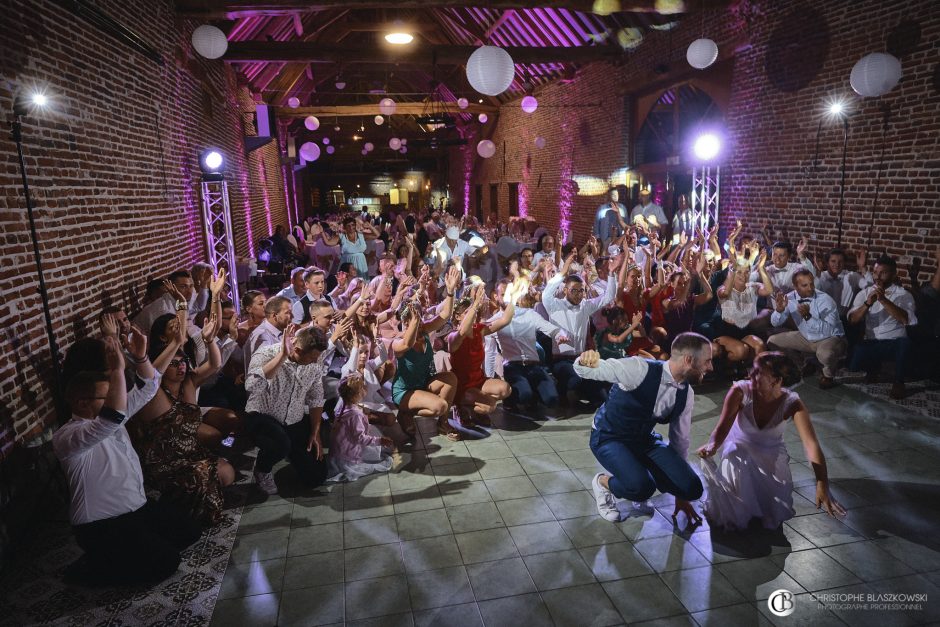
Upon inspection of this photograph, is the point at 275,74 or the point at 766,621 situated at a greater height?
the point at 275,74

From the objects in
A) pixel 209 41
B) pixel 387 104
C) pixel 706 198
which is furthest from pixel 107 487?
pixel 387 104

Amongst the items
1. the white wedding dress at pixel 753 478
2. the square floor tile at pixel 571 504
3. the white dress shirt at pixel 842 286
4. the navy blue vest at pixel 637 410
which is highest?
the white dress shirt at pixel 842 286

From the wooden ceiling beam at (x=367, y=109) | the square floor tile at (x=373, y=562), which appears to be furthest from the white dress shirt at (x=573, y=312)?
the wooden ceiling beam at (x=367, y=109)

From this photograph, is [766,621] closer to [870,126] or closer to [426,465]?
[426,465]

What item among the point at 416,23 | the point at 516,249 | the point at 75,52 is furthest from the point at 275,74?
the point at 75,52

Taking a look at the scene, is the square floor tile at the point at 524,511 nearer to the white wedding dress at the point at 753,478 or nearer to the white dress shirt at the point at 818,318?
the white wedding dress at the point at 753,478

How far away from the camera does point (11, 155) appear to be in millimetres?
3816

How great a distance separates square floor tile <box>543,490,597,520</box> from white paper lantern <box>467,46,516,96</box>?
4.22 metres

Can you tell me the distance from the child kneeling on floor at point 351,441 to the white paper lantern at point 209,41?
17.5 feet

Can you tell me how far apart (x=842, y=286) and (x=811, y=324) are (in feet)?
2.86

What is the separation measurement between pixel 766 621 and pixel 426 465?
98.1 inches

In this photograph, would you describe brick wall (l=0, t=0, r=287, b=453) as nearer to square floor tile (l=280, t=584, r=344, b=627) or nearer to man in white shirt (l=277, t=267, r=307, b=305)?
man in white shirt (l=277, t=267, r=307, b=305)

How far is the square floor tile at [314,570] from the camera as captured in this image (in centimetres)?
308

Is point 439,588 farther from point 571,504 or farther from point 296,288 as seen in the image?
point 296,288
